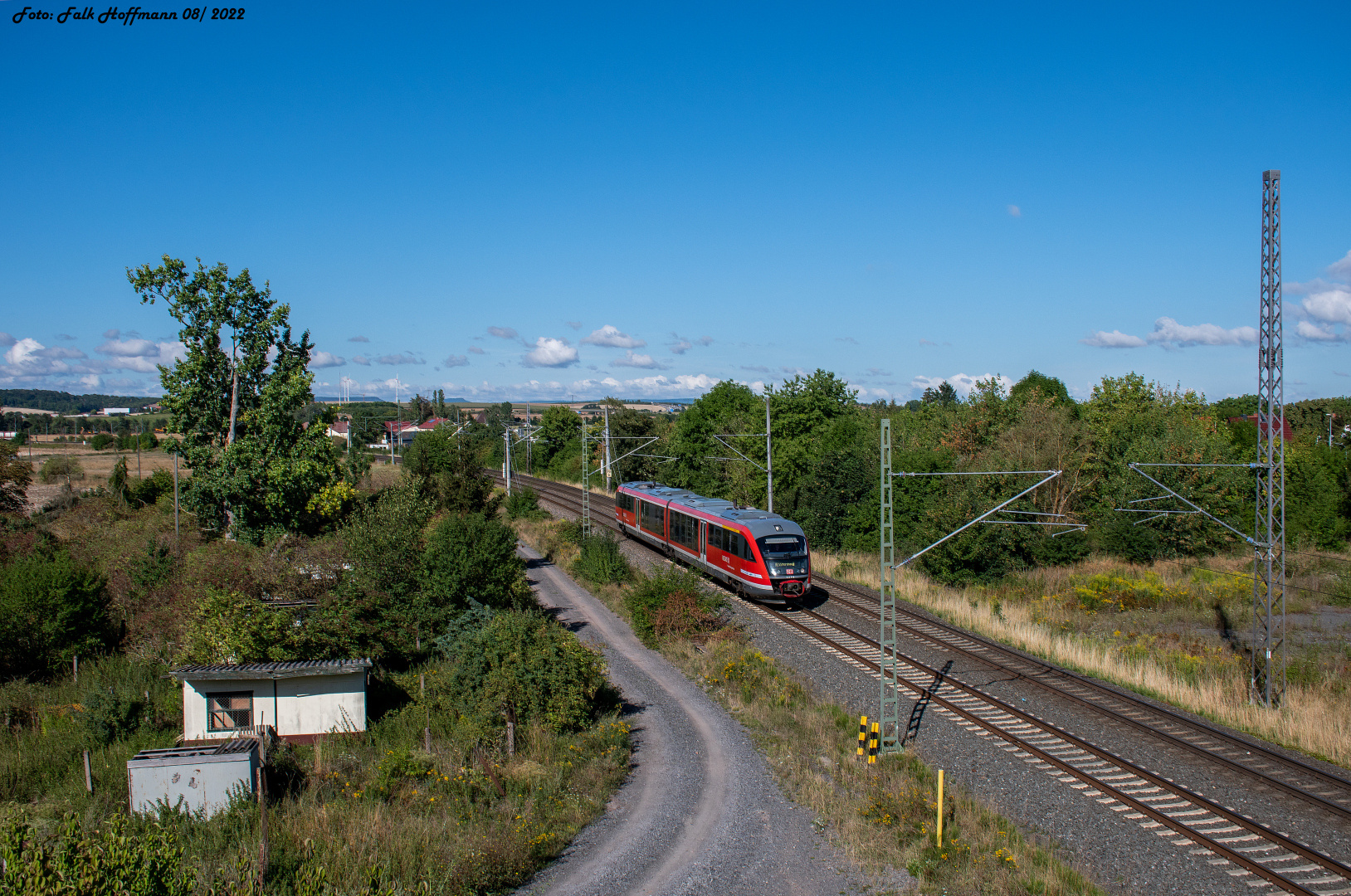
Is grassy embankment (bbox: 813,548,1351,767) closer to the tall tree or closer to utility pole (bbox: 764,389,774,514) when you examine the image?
utility pole (bbox: 764,389,774,514)

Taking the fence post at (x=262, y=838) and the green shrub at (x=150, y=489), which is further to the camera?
the green shrub at (x=150, y=489)

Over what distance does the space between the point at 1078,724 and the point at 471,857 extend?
11.8 metres

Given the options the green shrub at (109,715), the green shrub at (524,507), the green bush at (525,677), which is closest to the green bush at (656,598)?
the green bush at (525,677)

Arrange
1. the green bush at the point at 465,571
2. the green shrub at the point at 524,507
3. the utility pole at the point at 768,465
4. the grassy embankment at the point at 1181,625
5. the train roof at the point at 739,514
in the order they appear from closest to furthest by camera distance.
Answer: the grassy embankment at the point at 1181,625 < the green bush at the point at 465,571 < the train roof at the point at 739,514 < the utility pole at the point at 768,465 < the green shrub at the point at 524,507

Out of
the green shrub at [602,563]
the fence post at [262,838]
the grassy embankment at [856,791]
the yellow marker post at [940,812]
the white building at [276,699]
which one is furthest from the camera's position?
the green shrub at [602,563]

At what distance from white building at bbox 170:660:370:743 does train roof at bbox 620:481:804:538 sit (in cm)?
1309

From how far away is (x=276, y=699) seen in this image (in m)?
15.3

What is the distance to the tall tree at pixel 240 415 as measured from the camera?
2986 cm

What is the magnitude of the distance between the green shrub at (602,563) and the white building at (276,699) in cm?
1437

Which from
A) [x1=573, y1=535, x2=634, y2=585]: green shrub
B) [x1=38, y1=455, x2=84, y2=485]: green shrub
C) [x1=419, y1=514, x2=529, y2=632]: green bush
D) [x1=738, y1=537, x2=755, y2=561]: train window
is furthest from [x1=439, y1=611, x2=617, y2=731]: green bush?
[x1=38, y1=455, x2=84, y2=485]: green shrub

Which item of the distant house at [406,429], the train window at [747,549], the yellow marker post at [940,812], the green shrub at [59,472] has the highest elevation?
the distant house at [406,429]

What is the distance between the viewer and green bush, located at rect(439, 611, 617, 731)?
49.3 ft

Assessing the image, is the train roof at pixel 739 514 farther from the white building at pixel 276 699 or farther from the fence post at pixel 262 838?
the fence post at pixel 262 838

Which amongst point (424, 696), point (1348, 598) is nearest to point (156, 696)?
point (424, 696)
